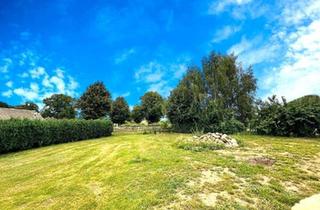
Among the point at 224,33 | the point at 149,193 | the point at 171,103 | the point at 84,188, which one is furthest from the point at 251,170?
the point at 171,103

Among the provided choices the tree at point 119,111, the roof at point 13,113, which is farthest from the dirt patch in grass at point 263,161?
the tree at point 119,111

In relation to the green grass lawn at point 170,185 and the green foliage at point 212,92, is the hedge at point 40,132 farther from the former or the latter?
the green foliage at point 212,92

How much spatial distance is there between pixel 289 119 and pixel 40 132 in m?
18.3

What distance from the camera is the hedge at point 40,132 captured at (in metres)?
15.3

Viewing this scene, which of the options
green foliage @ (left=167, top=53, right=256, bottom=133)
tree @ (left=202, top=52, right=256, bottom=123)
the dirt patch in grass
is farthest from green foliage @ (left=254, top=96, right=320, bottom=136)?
the dirt patch in grass

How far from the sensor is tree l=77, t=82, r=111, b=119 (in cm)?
4281

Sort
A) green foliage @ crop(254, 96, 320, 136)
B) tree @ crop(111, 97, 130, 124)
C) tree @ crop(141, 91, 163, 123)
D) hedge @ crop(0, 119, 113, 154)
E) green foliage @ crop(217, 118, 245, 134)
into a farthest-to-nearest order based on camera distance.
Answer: tree @ crop(141, 91, 163, 123), tree @ crop(111, 97, 130, 124), green foliage @ crop(217, 118, 245, 134), green foliage @ crop(254, 96, 320, 136), hedge @ crop(0, 119, 113, 154)

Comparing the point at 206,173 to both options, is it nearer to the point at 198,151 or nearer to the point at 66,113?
the point at 198,151

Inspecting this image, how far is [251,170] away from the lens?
21.7ft

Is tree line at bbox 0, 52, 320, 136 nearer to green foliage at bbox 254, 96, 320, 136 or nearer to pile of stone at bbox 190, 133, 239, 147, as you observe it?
green foliage at bbox 254, 96, 320, 136

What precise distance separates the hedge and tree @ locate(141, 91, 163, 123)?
92.9 feet

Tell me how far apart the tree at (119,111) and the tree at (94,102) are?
5.78m

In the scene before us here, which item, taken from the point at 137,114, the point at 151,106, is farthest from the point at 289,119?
the point at 137,114

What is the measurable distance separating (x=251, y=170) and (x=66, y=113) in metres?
58.4
